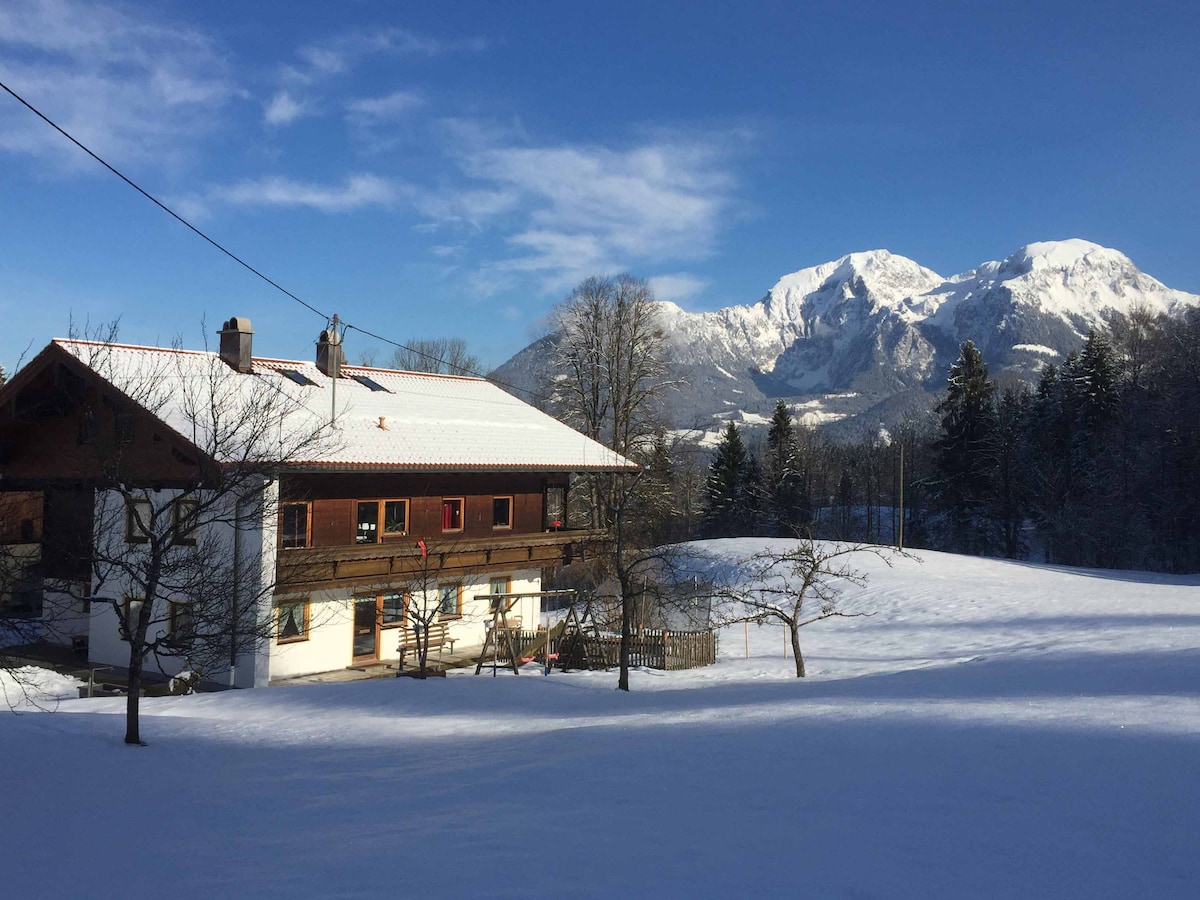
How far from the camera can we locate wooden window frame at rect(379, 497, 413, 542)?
24.9 meters

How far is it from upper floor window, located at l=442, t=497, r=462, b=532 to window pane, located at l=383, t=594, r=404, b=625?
276 centimetres

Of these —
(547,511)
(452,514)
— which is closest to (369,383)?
(452,514)

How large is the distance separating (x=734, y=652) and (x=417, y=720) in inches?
543

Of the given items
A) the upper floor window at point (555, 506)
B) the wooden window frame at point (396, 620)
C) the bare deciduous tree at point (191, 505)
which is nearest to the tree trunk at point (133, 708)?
the bare deciduous tree at point (191, 505)

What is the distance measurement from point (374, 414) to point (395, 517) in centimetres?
344

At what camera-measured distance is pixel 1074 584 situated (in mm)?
34219

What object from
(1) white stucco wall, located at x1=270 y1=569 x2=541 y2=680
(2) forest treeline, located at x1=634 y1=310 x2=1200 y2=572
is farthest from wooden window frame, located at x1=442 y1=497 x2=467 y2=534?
(2) forest treeline, located at x1=634 y1=310 x2=1200 y2=572

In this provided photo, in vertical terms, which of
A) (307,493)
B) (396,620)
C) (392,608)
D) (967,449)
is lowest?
(396,620)

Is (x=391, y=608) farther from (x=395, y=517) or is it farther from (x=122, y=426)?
(x=122, y=426)

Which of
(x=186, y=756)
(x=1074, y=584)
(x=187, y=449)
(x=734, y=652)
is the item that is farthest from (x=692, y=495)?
(x=186, y=756)

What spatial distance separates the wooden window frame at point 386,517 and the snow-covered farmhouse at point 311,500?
0.04m

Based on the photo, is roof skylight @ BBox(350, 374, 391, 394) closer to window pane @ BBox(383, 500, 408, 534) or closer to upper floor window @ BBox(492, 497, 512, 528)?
window pane @ BBox(383, 500, 408, 534)

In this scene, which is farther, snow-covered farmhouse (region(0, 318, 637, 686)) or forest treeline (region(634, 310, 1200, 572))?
forest treeline (region(634, 310, 1200, 572))

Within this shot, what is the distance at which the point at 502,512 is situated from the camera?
2855cm
